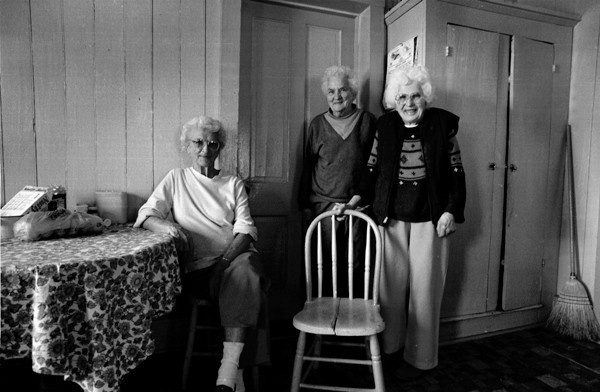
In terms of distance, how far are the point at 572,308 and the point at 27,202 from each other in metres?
3.18

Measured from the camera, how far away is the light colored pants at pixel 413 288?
2.07m

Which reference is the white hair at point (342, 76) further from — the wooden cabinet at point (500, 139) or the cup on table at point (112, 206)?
the cup on table at point (112, 206)

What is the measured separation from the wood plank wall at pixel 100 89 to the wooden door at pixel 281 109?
287 millimetres

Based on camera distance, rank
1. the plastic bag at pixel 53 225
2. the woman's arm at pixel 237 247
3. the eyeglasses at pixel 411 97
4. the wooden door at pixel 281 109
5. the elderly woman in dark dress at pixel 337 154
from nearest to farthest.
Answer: the plastic bag at pixel 53 225
the woman's arm at pixel 237 247
the eyeglasses at pixel 411 97
the elderly woman in dark dress at pixel 337 154
the wooden door at pixel 281 109

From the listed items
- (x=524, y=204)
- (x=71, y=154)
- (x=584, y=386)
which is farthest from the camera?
(x=524, y=204)

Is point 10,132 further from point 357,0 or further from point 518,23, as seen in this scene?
point 518,23

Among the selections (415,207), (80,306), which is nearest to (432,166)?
(415,207)

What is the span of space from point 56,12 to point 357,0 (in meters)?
1.77

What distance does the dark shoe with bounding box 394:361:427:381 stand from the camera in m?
2.03

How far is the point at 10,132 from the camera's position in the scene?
2084mm

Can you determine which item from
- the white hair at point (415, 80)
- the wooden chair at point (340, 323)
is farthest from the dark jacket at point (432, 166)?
the wooden chair at point (340, 323)

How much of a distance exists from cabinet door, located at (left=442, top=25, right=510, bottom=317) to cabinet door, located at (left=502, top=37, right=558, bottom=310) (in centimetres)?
8

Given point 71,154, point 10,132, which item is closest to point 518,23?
point 71,154

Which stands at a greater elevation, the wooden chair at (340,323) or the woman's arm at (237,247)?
the woman's arm at (237,247)
